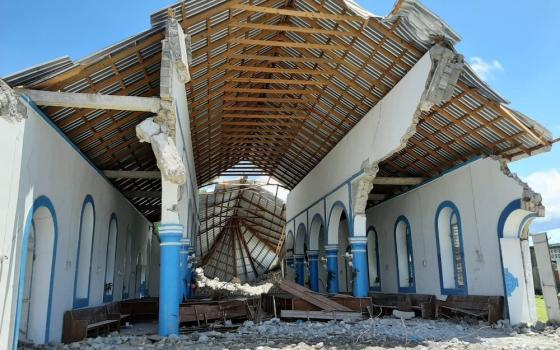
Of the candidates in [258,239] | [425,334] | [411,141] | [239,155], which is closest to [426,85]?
[411,141]

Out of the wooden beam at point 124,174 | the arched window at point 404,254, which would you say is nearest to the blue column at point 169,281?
the wooden beam at point 124,174

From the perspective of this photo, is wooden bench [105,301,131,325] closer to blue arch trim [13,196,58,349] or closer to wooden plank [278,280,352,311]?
blue arch trim [13,196,58,349]

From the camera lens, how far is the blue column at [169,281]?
9891 millimetres

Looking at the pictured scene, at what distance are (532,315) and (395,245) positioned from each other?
281 inches

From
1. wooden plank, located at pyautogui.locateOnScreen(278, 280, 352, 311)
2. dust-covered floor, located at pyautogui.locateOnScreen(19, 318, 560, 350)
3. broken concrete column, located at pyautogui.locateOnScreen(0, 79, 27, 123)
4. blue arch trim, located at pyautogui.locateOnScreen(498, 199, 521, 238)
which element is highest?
broken concrete column, located at pyautogui.locateOnScreen(0, 79, 27, 123)

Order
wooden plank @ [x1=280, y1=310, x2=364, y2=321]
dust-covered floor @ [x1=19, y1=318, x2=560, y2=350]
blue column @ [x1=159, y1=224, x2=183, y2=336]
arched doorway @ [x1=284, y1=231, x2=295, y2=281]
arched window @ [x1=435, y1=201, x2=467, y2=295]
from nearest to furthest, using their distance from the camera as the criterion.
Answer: dust-covered floor @ [x1=19, y1=318, x2=560, y2=350]
blue column @ [x1=159, y1=224, x2=183, y2=336]
wooden plank @ [x1=280, y1=310, x2=364, y2=321]
arched window @ [x1=435, y1=201, x2=467, y2=295]
arched doorway @ [x1=284, y1=231, x2=295, y2=281]

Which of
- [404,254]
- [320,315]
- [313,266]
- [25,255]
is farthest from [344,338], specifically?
[313,266]

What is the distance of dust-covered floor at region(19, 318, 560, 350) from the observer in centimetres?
900

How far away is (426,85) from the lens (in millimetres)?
11492

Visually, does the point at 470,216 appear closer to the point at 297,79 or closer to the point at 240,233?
the point at 297,79

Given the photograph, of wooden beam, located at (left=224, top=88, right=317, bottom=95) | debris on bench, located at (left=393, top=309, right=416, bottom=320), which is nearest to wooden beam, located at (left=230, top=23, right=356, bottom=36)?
wooden beam, located at (left=224, top=88, right=317, bottom=95)

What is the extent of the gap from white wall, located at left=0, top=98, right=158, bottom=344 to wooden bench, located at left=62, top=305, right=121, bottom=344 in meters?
0.22

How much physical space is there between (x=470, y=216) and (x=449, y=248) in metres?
1.92

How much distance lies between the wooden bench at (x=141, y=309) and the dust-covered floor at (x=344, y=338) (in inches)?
124
